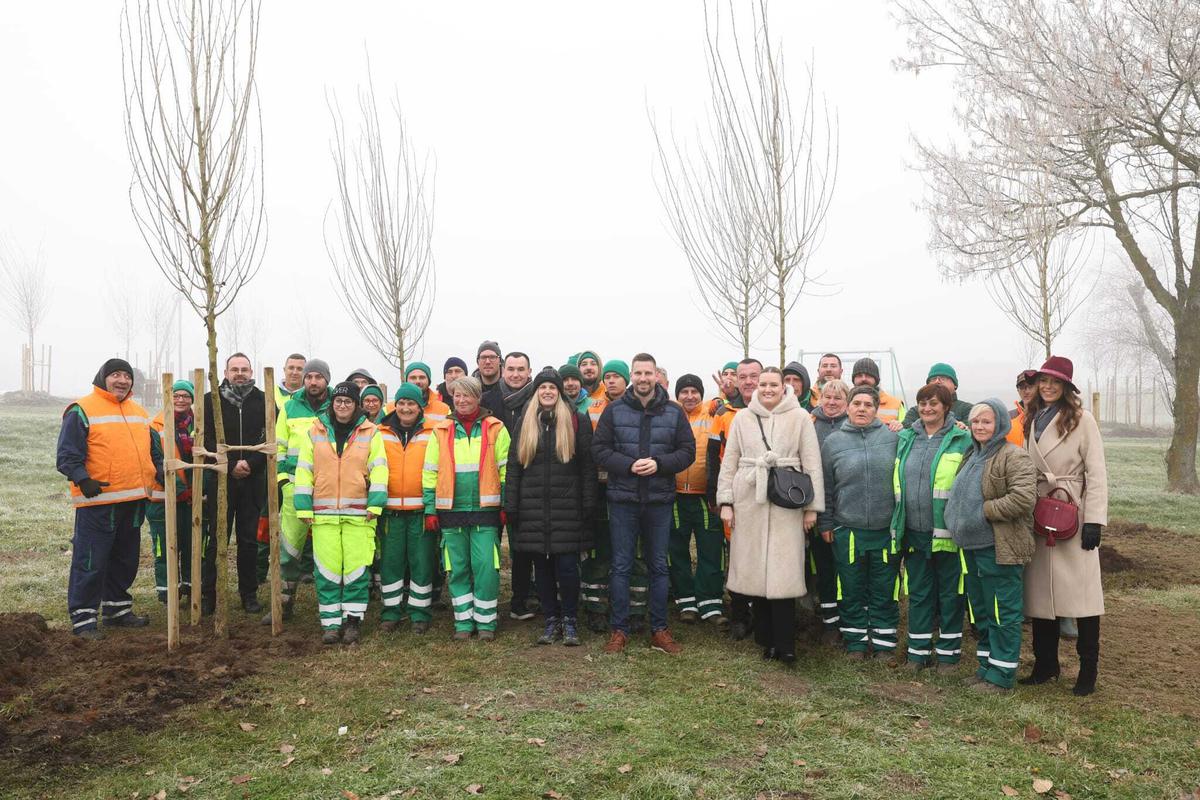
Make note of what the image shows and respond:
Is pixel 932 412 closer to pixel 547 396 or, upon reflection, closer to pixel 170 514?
pixel 547 396

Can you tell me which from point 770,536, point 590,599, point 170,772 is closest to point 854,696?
point 770,536

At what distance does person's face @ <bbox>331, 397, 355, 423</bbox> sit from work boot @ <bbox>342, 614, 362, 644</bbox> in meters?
1.56

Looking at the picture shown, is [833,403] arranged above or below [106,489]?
above

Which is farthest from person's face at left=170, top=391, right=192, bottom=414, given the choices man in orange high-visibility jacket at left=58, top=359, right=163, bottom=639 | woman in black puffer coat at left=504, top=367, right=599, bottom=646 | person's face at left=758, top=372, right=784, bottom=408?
person's face at left=758, top=372, right=784, bottom=408

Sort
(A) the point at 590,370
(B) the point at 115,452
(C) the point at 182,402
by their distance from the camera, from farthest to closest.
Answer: (A) the point at 590,370 → (C) the point at 182,402 → (B) the point at 115,452

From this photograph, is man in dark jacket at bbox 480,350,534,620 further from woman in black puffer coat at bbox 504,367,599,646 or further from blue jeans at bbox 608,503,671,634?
blue jeans at bbox 608,503,671,634

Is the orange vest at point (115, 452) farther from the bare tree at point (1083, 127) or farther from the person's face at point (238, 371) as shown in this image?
the bare tree at point (1083, 127)

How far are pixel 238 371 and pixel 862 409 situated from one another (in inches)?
210

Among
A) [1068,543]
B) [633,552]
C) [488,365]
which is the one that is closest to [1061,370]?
[1068,543]

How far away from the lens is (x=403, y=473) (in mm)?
6262

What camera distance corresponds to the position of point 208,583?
690 centimetres

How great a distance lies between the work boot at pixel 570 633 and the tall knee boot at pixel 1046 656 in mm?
3122

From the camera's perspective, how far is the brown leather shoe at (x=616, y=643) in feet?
19.1

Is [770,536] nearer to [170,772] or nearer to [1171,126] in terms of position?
[170,772]
